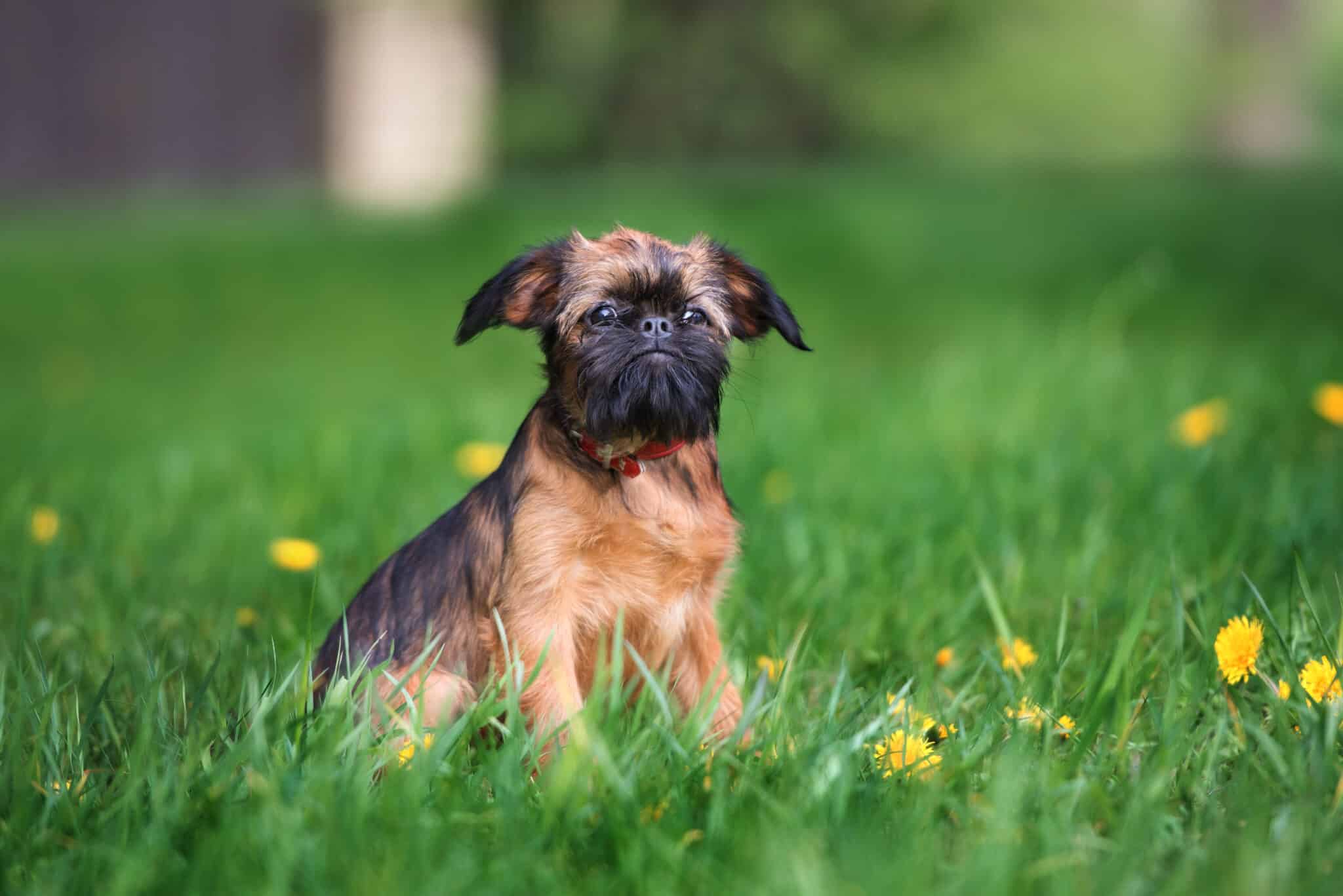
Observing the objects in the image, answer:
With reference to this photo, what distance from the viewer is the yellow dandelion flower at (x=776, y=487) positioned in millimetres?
4859

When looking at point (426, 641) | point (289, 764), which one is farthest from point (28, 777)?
point (426, 641)

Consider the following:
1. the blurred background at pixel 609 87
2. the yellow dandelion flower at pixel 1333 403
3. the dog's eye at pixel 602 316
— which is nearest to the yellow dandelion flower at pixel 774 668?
the dog's eye at pixel 602 316

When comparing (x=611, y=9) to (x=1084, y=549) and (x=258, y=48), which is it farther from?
(x=1084, y=549)

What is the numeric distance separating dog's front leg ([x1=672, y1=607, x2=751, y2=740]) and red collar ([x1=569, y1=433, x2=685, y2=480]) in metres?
0.40

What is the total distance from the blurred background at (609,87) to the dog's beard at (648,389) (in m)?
11.3

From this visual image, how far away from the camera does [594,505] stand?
2824 millimetres

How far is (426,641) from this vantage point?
111 inches

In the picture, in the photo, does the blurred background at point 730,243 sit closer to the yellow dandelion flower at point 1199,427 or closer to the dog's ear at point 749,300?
the yellow dandelion flower at point 1199,427

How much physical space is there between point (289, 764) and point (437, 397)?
17.0 feet

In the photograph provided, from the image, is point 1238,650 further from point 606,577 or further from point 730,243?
point 730,243

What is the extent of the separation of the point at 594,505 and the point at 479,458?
2.22m

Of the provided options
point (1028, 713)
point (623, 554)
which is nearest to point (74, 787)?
point (623, 554)

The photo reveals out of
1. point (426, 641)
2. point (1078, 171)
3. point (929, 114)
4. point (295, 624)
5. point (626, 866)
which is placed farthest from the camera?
point (929, 114)

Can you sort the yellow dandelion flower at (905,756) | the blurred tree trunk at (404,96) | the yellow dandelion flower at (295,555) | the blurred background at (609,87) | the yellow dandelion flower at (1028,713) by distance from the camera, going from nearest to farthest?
the yellow dandelion flower at (905,756), the yellow dandelion flower at (1028,713), the yellow dandelion flower at (295,555), the blurred tree trunk at (404,96), the blurred background at (609,87)
